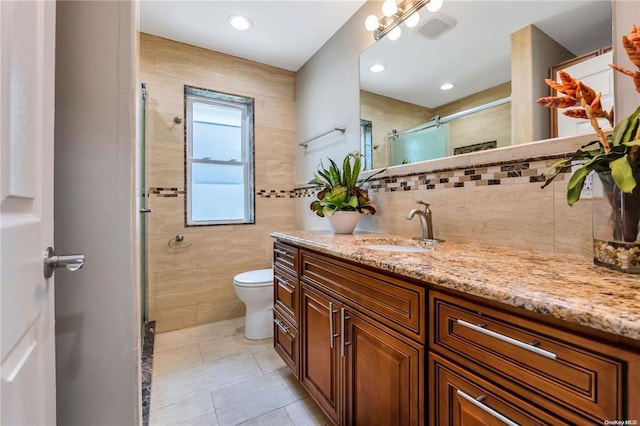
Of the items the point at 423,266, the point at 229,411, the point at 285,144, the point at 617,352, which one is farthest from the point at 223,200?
the point at 617,352

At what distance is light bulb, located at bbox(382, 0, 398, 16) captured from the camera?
5.35 feet

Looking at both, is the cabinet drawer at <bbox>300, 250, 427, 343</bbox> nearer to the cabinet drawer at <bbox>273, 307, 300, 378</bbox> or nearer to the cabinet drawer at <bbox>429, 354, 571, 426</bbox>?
the cabinet drawer at <bbox>429, 354, 571, 426</bbox>

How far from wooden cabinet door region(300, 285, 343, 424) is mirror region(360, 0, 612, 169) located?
99 cm

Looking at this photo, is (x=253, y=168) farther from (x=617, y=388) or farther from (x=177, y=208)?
(x=617, y=388)

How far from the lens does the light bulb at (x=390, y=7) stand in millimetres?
1632

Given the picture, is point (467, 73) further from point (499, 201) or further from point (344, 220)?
point (344, 220)

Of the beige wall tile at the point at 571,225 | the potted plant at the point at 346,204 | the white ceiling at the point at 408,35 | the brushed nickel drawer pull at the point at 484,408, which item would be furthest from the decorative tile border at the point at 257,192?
the brushed nickel drawer pull at the point at 484,408

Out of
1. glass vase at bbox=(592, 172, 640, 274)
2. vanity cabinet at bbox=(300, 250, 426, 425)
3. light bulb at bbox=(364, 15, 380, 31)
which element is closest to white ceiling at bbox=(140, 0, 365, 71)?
light bulb at bbox=(364, 15, 380, 31)

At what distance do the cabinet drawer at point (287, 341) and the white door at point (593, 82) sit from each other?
58.5 inches

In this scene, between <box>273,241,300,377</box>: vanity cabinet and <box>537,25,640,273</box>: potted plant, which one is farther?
<box>273,241,300,377</box>: vanity cabinet

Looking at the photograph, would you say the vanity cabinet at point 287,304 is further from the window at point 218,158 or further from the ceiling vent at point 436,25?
the ceiling vent at point 436,25

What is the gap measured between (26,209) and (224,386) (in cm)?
147

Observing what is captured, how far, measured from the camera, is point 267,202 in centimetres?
270

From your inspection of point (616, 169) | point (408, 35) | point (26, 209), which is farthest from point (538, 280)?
point (408, 35)
